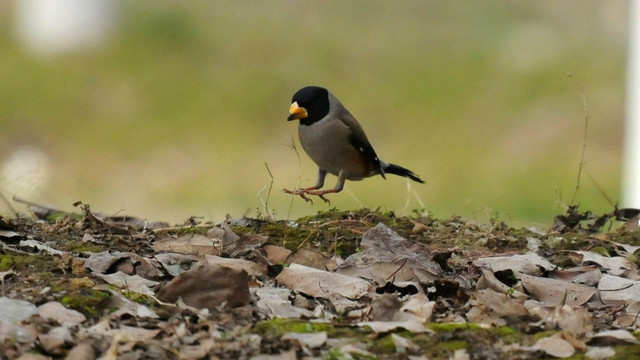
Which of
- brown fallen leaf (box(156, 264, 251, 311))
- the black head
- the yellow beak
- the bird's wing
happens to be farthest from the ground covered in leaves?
the bird's wing

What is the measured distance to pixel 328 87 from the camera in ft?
57.2

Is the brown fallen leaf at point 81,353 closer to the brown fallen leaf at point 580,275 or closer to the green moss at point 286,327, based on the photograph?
the green moss at point 286,327

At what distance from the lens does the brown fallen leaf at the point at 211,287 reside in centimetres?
366

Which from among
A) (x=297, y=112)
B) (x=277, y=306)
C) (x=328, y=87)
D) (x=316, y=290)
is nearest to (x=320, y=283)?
(x=316, y=290)

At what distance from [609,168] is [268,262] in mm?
10814

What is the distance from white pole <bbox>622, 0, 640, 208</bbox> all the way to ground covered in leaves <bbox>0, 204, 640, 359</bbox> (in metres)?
5.09

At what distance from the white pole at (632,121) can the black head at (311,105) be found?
3.58 m

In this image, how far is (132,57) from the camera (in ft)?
59.9

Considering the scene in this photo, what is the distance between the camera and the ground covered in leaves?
325cm

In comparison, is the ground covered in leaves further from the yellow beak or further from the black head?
the black head

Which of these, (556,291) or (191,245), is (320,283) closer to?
(191,245)

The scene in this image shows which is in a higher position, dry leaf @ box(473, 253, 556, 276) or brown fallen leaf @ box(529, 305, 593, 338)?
dry leaf @ box(473, 253, 556, 276)

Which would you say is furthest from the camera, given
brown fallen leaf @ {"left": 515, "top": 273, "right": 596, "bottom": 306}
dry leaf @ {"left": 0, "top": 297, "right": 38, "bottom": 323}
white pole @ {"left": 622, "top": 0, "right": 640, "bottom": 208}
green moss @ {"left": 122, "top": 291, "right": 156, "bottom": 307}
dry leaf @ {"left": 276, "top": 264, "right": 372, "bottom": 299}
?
white pole @ {"left": 622, "top": 0, "right": 640, "bottom": 208}

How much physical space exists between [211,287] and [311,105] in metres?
4.53
